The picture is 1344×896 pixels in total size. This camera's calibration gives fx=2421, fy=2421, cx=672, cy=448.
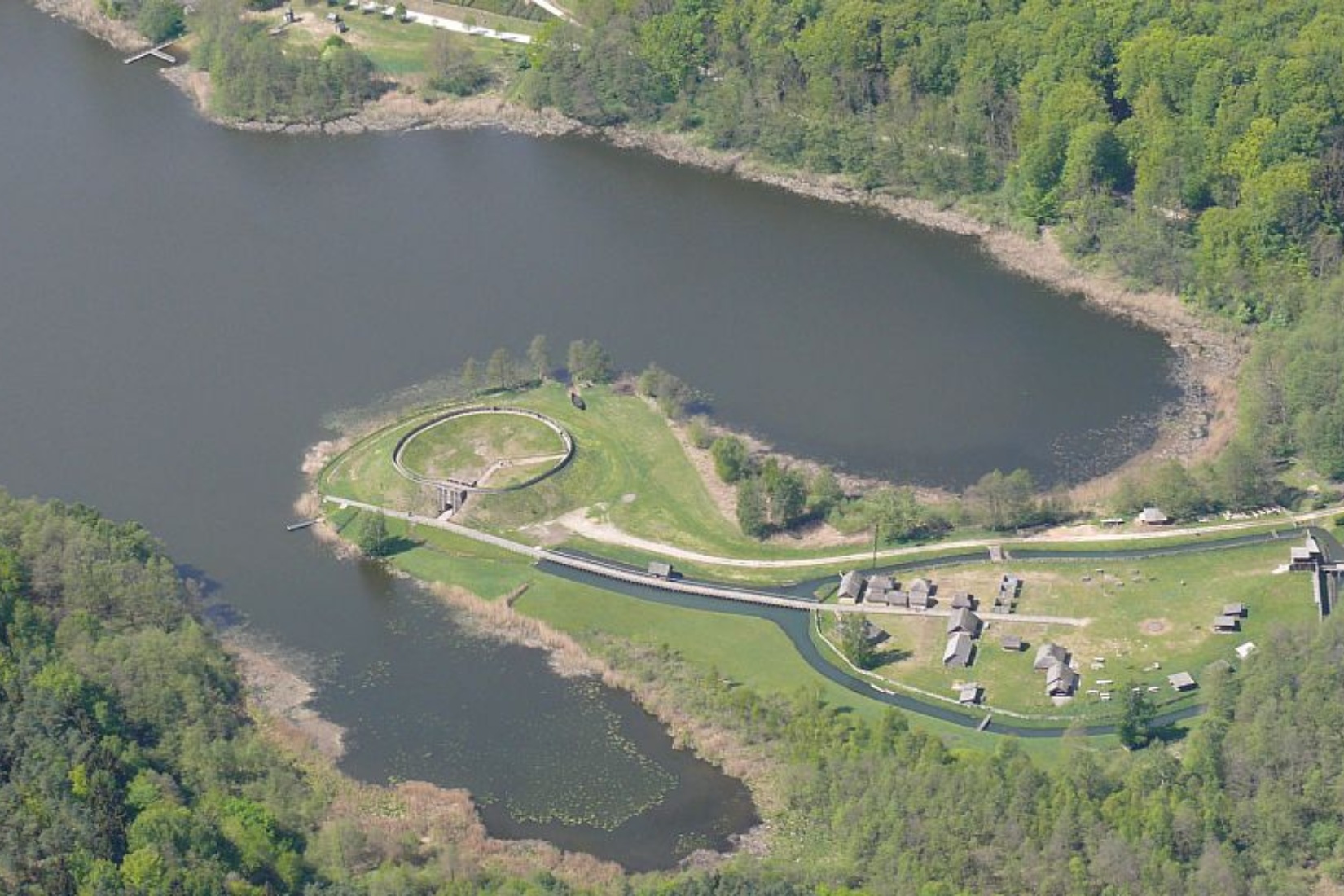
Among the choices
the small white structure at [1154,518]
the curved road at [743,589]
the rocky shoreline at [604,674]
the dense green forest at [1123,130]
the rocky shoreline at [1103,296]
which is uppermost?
the dense green forest at [1123,130]

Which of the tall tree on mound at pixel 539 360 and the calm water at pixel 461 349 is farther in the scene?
the tall tree on mound at pixel 539 360

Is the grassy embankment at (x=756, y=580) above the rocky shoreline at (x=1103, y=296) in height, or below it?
below

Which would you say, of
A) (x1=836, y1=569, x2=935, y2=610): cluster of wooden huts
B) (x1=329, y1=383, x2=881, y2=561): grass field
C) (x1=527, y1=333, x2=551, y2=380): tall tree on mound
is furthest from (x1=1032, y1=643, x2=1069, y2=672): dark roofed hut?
(x1=527, y1=333, x2=551, y2=380): tall tree on mound

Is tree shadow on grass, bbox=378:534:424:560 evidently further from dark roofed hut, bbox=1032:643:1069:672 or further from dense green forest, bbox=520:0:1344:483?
dense green forest, bbox=520:0:1344:483

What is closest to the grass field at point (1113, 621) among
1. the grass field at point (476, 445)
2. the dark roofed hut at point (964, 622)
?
the dark roofed hut at point (964, 622)

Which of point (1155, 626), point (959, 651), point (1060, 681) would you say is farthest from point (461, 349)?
point (1155, 626)

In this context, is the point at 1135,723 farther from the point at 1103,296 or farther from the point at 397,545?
the point at 1103,296

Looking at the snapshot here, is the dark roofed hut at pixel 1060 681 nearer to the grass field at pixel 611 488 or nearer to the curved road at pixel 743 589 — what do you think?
the curved road at pixel 743 589
